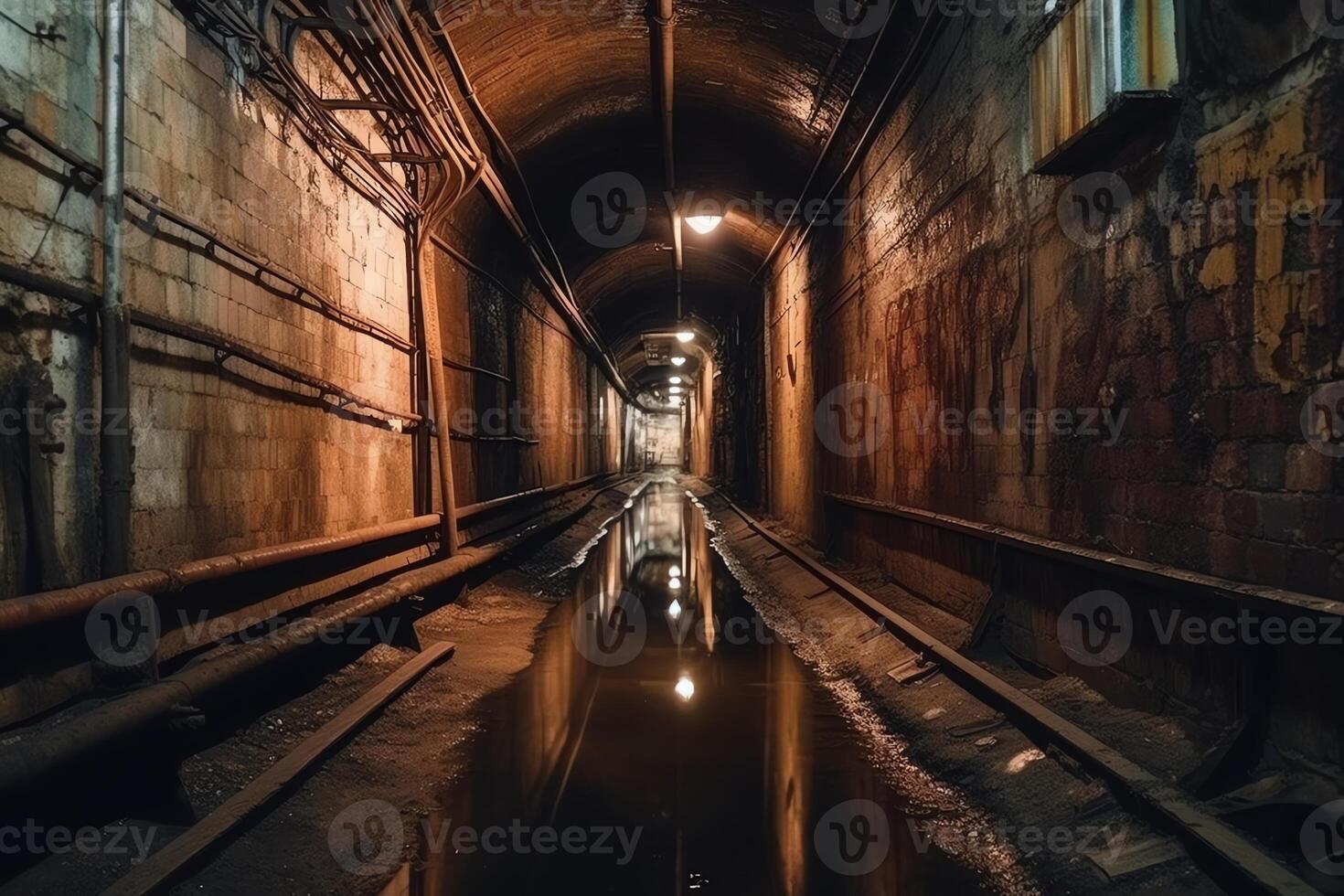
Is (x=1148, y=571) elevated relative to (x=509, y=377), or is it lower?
lower

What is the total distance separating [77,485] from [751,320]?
17.9m

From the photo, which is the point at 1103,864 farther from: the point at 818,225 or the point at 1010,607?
the point at 818,225

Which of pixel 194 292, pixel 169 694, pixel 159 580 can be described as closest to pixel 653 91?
pixel 194 292

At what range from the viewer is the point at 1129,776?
3738 millimetres

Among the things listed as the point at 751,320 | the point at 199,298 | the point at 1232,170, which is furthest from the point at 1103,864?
the point at 751,320

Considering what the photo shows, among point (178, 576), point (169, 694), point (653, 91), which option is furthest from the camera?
point (653, 91)

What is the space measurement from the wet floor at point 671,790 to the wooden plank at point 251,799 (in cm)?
66

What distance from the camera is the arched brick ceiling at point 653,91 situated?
845 centimetres

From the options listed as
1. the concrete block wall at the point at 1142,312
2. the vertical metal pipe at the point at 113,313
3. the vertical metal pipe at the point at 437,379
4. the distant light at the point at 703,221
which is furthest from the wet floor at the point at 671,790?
the distant light at the point at 703,221

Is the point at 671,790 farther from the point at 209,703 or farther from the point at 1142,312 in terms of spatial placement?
the point at 1142,312

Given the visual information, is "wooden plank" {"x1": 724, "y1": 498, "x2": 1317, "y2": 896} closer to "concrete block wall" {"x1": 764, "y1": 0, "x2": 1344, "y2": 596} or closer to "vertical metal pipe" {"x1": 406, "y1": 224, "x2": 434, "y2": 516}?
"concrete block wall" {"x1": 764, "y1": 0, "x2": 1344, "y2": 596}

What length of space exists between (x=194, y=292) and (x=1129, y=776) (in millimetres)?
5023

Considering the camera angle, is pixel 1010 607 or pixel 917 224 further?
pixel 917 224

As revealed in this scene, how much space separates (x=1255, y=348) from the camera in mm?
3738
